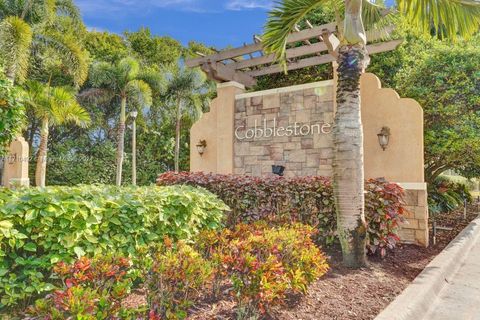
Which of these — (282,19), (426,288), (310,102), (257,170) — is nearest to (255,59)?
(310,102)

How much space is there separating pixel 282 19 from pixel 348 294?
4.16 metres

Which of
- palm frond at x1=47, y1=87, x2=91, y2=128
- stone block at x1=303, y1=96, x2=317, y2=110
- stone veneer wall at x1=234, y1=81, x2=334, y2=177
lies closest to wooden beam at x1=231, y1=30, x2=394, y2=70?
stone veneer wall at x1=234, y1=81, x2=334, y2=177

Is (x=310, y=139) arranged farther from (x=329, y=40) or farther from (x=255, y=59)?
(x=255, y=59)

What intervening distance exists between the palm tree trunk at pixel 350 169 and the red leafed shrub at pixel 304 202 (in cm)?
61

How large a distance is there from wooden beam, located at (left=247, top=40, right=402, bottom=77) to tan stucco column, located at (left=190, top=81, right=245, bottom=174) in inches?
33.1

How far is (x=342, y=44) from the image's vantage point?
4469mm

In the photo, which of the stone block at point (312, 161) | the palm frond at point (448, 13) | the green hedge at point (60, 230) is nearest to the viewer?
the green hedge at point (60, 230)

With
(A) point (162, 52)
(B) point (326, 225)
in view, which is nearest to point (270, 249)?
(B) point (326, 225)

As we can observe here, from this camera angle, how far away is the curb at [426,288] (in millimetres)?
2961

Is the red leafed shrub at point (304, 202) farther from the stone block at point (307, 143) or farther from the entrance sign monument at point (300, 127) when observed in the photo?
the stone block at point (307, 143)

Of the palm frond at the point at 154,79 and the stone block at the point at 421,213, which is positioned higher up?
the palm frond at the point at 154,79

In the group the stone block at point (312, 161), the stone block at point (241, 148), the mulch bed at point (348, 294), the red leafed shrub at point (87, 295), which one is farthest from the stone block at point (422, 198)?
the red leafed shrub at point (87, 295)

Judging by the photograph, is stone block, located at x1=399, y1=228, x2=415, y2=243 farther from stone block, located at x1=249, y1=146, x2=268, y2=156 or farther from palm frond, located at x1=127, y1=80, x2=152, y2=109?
palm frond, located at x1=127, y1=80, x2=152, y2=109

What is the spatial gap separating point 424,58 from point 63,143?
56.1 feet
